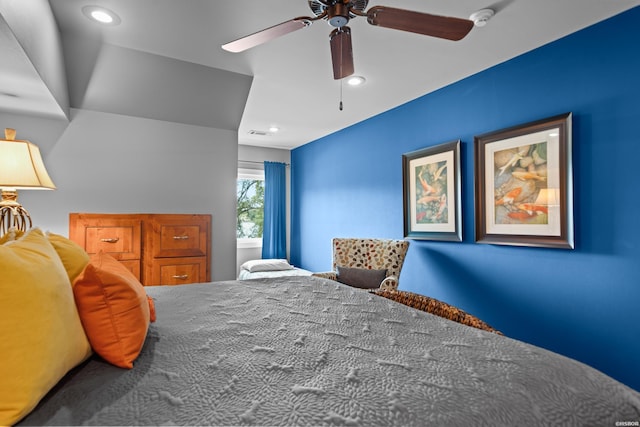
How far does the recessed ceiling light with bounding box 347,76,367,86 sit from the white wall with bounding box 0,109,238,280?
1.36 m

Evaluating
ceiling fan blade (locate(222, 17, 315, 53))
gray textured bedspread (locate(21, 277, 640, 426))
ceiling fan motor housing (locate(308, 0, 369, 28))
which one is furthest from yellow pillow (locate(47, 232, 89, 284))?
ceiling fan motor housing (locate(308, 0, 369, 28))

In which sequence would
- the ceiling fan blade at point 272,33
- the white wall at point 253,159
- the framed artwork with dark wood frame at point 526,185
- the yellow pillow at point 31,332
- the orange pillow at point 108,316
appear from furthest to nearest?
the white wall at point 253,159
the framed artwork with dark wood frame at point 526,185
the ceiling fan blade at point 272,33
the orange pillow at point 108,316
the yellow pillow at point 31,332

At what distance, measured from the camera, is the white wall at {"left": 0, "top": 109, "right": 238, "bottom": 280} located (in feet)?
9.27

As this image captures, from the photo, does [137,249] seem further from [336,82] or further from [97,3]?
[336,82]

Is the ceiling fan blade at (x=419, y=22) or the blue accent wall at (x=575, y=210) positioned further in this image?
the blue accent wall at (x=575, y=210)

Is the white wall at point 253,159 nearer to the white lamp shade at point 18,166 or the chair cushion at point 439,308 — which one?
the white lamp shade at point 18,166

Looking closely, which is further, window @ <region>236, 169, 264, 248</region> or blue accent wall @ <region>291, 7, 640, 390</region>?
window @ <region>236, 169, 264, 248</region>

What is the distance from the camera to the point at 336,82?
124 inches

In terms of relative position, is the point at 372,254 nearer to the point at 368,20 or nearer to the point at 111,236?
the point at 368,20

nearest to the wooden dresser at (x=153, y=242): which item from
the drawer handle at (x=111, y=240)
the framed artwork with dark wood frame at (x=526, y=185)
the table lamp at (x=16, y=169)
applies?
the drawer handle at (x=111, y=240)

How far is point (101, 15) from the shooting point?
206 cm

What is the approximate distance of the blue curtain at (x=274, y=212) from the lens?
577 cm

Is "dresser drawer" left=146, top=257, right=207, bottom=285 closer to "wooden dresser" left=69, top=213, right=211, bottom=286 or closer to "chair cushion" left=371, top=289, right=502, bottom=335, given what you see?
"wooden dresser" left=69, top=213, right=211, bottom=286

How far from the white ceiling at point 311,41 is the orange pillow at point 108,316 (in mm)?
1193
